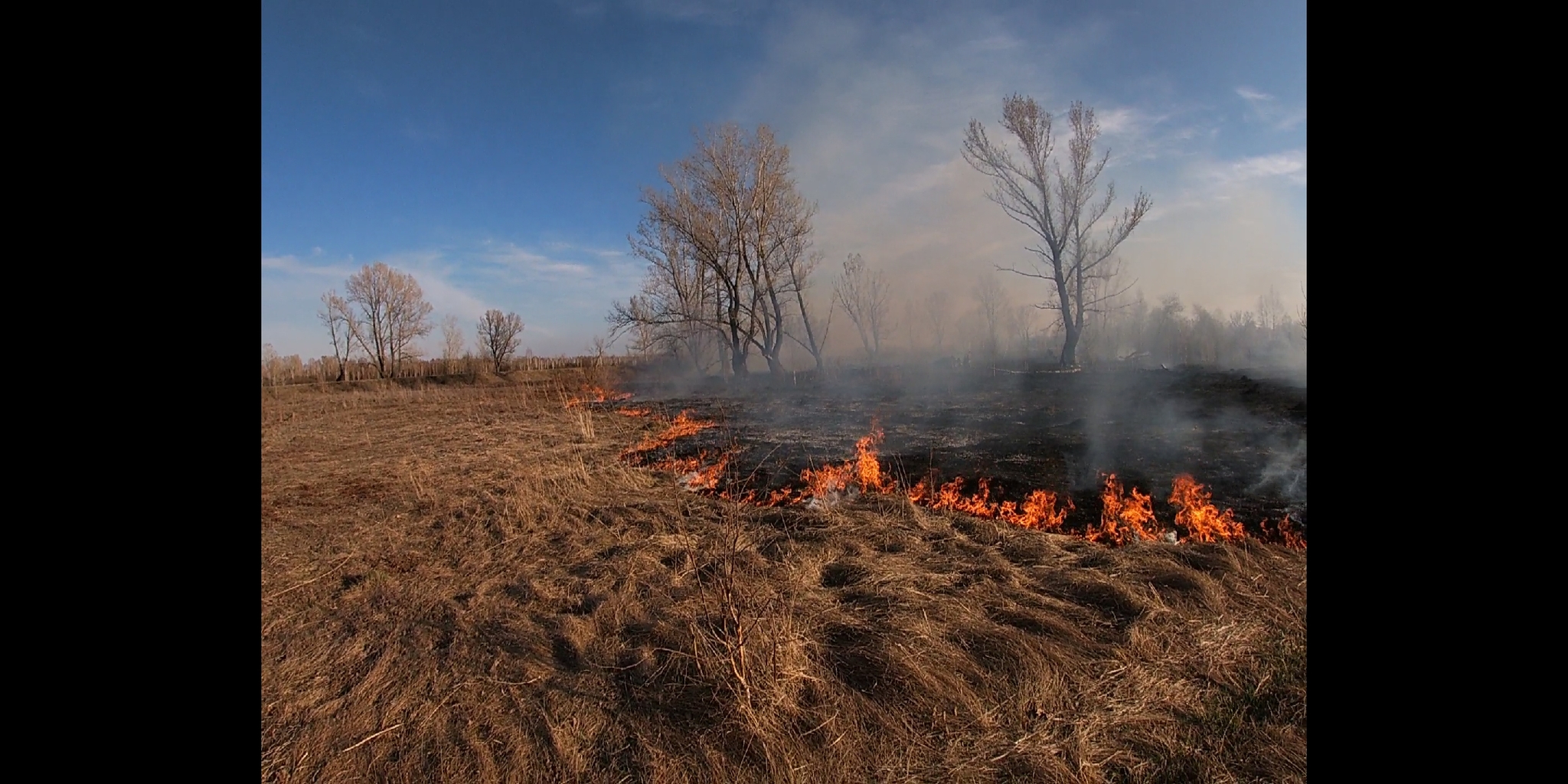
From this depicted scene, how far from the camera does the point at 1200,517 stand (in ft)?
19.7

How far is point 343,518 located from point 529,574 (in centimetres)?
367

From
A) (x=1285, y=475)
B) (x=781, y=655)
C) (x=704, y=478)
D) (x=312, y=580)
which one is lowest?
(x=312, y=580)

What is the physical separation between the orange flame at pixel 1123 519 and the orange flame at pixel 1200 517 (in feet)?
1.00

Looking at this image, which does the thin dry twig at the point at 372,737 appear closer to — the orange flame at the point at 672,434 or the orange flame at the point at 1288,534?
the orange flame at the point at 1288,534

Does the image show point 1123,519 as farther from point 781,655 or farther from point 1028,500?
point 781,655

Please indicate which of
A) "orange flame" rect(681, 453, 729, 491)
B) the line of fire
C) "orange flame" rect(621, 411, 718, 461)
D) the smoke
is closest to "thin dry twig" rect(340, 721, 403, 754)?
the line of fire

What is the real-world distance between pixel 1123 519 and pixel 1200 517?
792 millimetres

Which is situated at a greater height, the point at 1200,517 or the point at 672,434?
the point at 672,434

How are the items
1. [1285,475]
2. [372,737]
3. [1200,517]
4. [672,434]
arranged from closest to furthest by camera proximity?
[372,737]
[1200,517]
[1285,475]
[672,434]

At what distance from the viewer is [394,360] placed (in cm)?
4350

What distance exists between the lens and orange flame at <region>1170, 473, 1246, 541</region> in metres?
5.54

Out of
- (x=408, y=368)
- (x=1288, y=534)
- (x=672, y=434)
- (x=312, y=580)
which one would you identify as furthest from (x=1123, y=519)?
(x=408, y=368)
